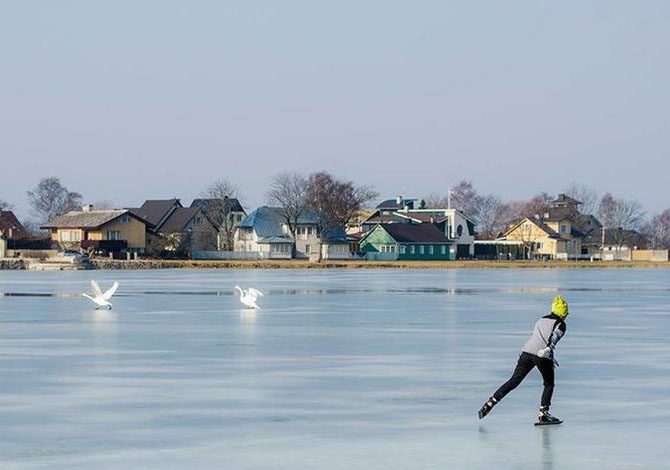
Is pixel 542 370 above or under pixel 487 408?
above

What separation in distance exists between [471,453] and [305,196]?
371 feet

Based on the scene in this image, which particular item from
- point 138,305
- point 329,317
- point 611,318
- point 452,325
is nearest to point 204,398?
point 452,325

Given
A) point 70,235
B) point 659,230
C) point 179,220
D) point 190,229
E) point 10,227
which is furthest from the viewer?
point 659,230

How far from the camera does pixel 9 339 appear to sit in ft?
69.1

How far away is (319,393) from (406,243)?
98866mm

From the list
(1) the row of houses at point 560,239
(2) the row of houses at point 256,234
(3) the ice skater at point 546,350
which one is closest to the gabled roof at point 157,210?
(2) the row of houses at point 256,234

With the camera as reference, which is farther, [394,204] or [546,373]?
[394,204]

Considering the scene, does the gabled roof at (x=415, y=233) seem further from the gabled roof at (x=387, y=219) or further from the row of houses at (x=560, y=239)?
the row of houses at (x=560, y=239)

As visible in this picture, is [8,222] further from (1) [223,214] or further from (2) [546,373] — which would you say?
(2) [546,373]

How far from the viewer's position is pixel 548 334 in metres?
11.5

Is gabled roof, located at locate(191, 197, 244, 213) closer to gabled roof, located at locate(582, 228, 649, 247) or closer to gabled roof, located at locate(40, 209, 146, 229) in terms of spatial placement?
gabled roof, located at locate(40, 209, 146, 229)

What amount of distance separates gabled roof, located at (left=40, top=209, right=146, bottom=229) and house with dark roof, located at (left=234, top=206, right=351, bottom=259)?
39.8 feet

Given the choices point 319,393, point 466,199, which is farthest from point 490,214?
point 319,393

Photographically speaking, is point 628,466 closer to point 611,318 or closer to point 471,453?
point 471,453
